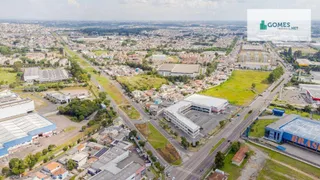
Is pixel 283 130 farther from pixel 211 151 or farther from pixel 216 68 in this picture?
pixel 216 68

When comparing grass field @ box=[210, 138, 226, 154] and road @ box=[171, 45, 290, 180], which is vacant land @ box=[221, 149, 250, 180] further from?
grass field @ box=[210, 138, 226, 154]

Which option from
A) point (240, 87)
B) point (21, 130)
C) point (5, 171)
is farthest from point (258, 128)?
point (21, 130)

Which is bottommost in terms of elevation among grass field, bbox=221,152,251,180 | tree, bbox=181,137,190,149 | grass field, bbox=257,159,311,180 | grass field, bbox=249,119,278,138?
grass field, bbox=257,159,311,180

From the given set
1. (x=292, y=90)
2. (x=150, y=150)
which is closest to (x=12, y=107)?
(x=150, y=150)

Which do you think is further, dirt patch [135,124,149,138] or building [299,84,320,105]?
building [299,84,320,105]

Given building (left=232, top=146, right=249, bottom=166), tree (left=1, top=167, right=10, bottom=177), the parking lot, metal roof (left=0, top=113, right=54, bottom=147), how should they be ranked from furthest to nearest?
the parking lot → metal roof (left=0, top=113, right=54, bottom=147) → building (left=232, top=146, right=249, bottom=166) → tree (left=1, top=167, right=10, bottom=177)

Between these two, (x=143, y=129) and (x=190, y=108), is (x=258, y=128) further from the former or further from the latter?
(x=143, y=129)

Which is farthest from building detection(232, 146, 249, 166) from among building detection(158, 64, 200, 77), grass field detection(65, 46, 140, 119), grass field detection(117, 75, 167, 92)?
building detection(158, 64, 200, 77)
